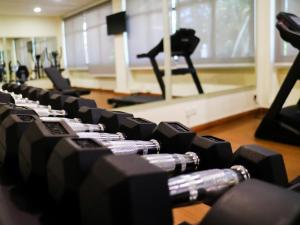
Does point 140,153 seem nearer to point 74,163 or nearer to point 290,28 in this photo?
point 74,163

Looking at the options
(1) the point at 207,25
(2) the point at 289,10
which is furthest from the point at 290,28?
(1) the point at 207,25

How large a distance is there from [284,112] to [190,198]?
269 centimetres

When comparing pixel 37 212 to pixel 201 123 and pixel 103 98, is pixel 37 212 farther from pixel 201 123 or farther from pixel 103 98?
pixel 103 98

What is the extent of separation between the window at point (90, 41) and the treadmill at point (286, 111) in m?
2.32

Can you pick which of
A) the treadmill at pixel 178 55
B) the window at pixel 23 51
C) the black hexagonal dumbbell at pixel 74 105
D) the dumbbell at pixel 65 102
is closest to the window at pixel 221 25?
the treadmill at pixel 178 55

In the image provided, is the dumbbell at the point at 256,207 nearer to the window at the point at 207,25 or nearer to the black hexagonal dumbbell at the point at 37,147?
the black hexagonal dumbbell at the point at 37,147

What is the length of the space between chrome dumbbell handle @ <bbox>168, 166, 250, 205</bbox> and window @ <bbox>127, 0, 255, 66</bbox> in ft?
11.8

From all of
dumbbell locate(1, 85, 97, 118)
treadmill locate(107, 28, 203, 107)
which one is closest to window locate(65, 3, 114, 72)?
treadmill locate(107, 28, 203, 107)

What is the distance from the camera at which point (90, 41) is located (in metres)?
4.27

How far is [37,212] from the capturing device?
0.48 meters

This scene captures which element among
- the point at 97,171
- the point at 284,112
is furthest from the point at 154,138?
Result: the point at 284,112

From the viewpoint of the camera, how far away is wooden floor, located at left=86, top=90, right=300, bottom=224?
1.53 m

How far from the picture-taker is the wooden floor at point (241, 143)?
1.52 metres

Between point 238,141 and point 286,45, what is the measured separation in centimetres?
163
